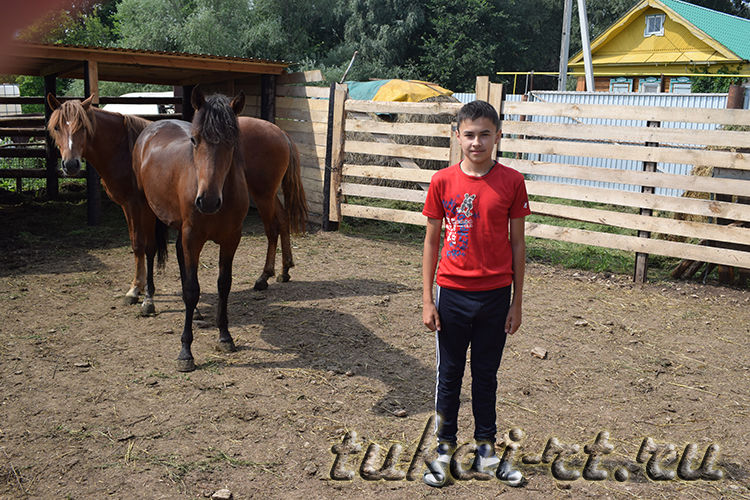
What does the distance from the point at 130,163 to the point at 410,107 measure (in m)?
3.74

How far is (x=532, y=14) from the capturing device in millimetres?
40844

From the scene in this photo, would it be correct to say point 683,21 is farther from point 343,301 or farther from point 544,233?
point 343,301

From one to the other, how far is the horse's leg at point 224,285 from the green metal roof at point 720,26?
87.7 ft

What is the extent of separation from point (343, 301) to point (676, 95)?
10418 mm

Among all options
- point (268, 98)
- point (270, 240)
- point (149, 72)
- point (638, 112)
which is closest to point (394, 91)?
point (268, 98)

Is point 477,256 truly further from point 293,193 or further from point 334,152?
point 334,152

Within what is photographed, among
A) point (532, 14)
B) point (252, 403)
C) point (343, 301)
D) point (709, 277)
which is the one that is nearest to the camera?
point (252, 403)

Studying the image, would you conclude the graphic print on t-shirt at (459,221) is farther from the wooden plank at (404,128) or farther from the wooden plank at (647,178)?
the wooden plank at (404,128)

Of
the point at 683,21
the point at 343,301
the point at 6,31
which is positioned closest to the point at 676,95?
the point at 343,301

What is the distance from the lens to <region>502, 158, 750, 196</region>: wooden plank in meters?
6.19

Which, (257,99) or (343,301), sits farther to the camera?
(257,99)

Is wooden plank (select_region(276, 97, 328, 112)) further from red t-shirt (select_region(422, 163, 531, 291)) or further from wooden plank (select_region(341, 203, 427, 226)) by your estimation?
red t-shirt (select_region(422, 163, 531, 291))

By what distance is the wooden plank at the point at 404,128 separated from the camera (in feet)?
26.6

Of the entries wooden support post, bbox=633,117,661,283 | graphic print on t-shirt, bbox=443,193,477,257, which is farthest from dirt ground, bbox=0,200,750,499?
graphic print on t-shirt, bbox=443,193,477,257
